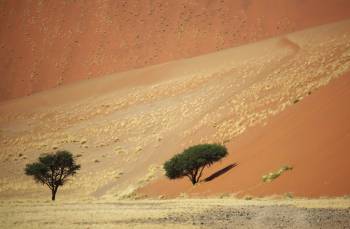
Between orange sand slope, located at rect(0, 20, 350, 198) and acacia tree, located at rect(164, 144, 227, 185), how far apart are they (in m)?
3.92

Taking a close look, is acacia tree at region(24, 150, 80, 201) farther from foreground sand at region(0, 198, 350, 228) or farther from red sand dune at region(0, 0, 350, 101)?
red sand dune at region(0, 0, 350, 101)

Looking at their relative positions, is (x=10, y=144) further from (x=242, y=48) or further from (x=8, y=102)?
(x=242, y=48)

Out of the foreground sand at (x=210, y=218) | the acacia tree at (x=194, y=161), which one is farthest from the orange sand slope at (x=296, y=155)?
the foreground sand at (x=210, y=218)

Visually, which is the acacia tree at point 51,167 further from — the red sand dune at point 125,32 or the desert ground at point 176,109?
the red sand dune at point 125,32

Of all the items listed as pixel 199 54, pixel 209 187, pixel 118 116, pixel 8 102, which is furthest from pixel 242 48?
pixel 209 187

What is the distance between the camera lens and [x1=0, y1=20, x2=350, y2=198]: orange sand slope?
42.4 m

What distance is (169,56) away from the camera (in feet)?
224

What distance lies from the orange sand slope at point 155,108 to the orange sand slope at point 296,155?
4059mm

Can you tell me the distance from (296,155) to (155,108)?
29.5m

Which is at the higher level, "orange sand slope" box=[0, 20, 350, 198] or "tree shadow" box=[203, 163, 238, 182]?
"orange sand slope" box=[0, 20, 350, 198]

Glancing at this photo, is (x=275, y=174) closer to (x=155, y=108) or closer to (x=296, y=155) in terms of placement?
(x=296, y=155)

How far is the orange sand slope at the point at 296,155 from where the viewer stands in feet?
74.2

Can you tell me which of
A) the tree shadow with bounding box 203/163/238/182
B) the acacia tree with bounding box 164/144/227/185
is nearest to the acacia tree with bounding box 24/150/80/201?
the acacia tree with bounding box 164/144/227/185

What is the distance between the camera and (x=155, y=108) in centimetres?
5462
